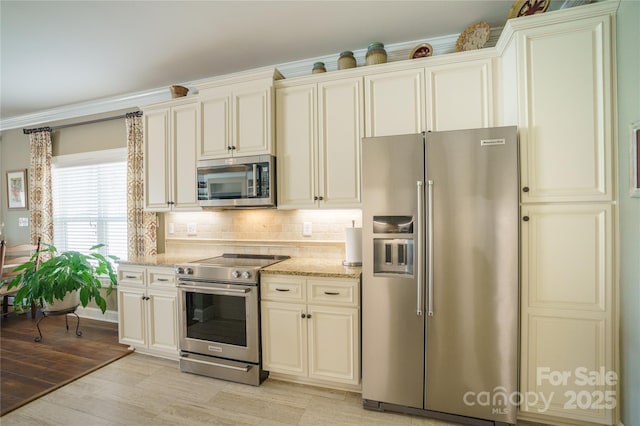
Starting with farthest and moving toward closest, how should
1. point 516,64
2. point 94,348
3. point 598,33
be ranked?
point 94,348 → point 516,64 → point 598,33

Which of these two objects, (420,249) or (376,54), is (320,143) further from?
(420,249)

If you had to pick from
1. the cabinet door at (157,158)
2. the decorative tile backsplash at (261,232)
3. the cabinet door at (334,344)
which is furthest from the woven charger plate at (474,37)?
the cabinet door at (157,158)

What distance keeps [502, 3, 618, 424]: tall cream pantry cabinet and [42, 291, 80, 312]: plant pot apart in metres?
4.47

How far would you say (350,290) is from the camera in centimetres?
212

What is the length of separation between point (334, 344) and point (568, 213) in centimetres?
177

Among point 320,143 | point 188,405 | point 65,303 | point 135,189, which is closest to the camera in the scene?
point 188,405

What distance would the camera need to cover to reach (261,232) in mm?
3078

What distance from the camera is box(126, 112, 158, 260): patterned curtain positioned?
348 cm

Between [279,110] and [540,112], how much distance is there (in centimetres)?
198

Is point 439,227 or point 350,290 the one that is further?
point 350,290

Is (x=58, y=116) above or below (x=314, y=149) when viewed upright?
above

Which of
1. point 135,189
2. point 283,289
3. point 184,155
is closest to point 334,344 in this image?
point 283,289

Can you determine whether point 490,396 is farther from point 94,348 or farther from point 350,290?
point 94,348

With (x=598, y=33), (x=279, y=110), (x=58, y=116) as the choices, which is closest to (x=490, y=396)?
(x=598, y=33)
